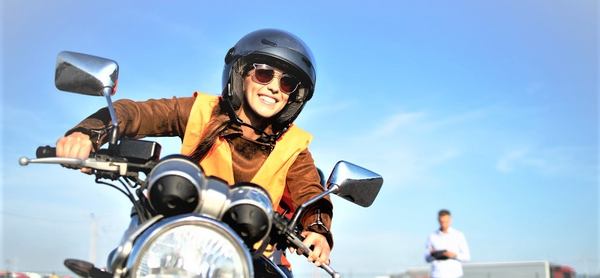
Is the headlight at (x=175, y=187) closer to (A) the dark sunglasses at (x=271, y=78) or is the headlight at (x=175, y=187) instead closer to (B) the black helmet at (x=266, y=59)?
(B) the black helmet at (x=266, y=59)

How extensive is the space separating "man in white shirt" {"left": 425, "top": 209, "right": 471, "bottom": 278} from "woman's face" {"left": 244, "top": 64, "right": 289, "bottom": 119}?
6503 millimetres

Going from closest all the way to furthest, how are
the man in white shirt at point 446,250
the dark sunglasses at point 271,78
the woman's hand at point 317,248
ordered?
the woman's hand at point 317,248 < the dark sunglasses at point 271,78 < the man in white shirt at point 446,250

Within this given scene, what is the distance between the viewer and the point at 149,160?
1.93m

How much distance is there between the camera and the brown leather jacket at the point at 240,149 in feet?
8.32

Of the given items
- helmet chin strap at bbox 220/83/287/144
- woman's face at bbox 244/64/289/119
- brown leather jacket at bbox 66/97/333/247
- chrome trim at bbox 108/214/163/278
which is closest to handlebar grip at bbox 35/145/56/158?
brown leather jacket at bbox 66/97/333/247

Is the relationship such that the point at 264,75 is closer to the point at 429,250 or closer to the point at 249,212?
the point at 249,212

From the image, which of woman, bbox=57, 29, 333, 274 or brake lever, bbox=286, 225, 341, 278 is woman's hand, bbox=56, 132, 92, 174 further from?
brake lever, bbox=286, 225, 341, 278

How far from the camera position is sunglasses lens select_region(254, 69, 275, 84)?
9.20 feet

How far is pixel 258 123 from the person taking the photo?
2.99 m

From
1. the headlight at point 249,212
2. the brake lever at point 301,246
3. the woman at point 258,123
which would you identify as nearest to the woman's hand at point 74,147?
the woman at point 258,123

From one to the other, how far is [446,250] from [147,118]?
693 cm

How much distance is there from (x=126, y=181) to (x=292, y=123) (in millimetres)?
1101

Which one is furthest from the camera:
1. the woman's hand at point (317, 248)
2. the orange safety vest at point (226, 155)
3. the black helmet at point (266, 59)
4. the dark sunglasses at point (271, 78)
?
the dark sunglasses at point (271, 78)

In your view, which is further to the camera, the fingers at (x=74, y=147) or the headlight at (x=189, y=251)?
the fingers at (x=74, y=147)
